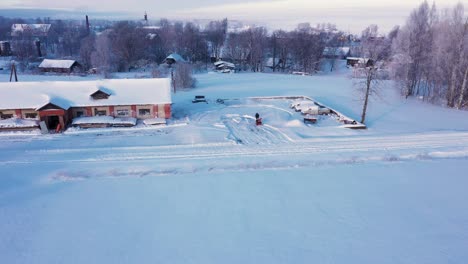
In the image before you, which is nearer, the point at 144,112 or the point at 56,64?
the point at 144,112

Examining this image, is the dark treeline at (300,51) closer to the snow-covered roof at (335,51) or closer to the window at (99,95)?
the snow-covered roof at (335,51)

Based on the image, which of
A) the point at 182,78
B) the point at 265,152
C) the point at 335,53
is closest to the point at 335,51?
the point at 335,53

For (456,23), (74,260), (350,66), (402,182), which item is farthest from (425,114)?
(350,66)

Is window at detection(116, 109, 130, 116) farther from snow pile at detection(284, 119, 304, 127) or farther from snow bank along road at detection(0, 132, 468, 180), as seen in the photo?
snow pile at detection(284, 119, 304, 127)

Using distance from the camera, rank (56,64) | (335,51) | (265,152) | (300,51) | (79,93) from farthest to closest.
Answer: (335,51) < (300,51) < (56,64) < (79,93) < (265,152)

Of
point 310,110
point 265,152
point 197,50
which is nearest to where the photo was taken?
point 265,152

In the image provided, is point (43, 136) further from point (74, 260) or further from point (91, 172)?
point (74, 260)

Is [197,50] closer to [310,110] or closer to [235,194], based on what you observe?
[310,110]

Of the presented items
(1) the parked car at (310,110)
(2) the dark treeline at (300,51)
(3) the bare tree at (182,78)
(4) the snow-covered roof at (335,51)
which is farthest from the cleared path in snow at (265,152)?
(4) the snow-covered roof at (335,51)
